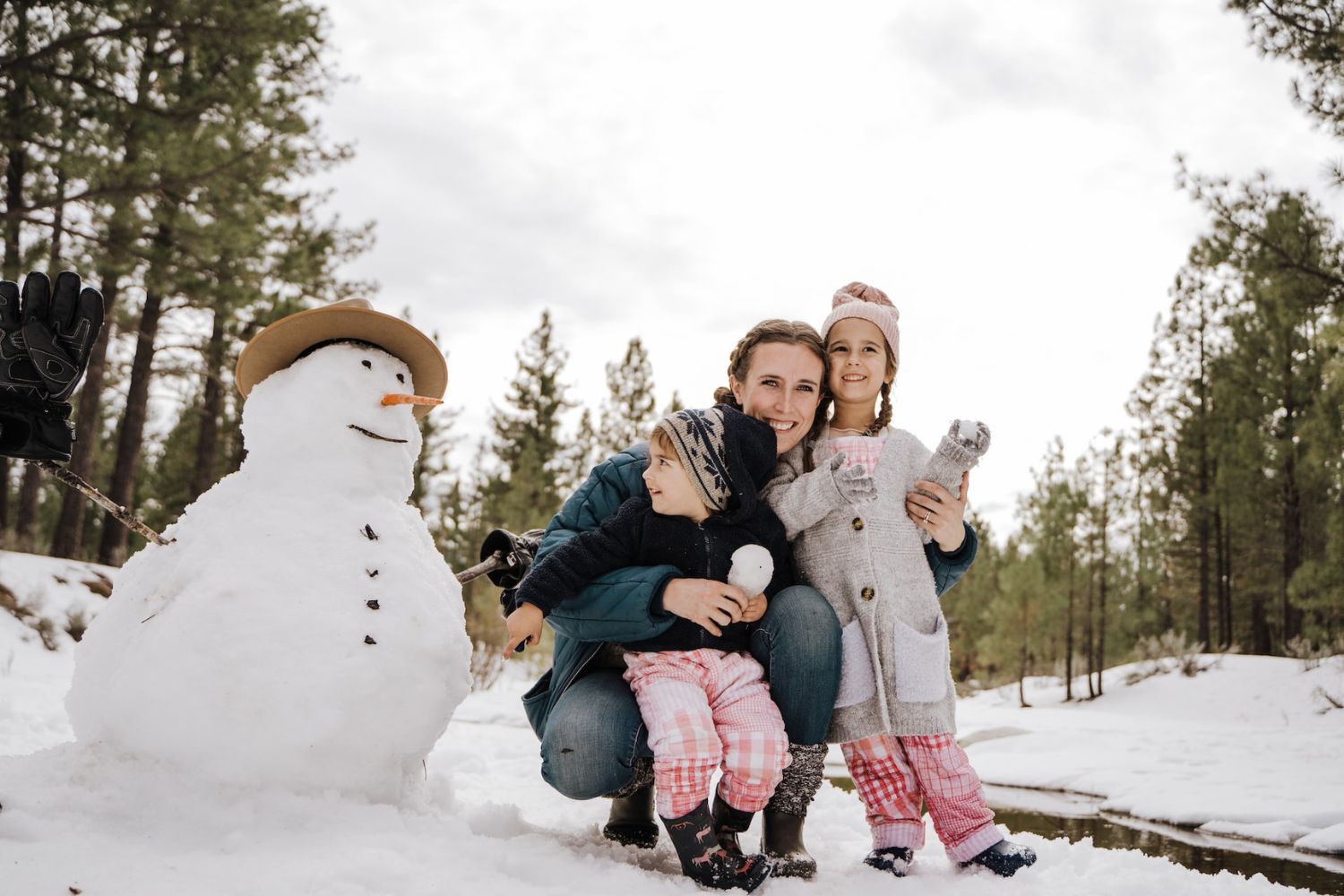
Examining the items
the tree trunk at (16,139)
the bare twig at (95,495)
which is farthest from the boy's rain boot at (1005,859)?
the tree trunk at (16,139)

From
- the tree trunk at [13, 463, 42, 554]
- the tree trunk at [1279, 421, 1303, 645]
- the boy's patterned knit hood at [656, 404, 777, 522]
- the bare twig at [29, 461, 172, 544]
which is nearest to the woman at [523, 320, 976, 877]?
the boy's patterned knit hood at [656, 404, 777, 522]

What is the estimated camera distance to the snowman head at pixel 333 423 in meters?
2.46

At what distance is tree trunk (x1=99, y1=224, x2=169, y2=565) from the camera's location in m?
12.2

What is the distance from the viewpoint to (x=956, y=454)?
2.64m

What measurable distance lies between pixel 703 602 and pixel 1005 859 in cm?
106

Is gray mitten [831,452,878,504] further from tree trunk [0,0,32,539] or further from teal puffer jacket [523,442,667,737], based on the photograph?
tree trunk [0,0,32,539]

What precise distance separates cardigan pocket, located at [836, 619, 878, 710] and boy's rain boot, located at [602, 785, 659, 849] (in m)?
0.67

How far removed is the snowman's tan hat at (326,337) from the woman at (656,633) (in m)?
0.67

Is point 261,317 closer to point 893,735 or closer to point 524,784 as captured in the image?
point 524,784

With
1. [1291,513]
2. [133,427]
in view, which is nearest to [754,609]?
[133,427]

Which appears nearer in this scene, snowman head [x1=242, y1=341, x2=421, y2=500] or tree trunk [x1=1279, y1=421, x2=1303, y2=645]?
snowman head [x1=242, y1=341, x2=421, y2=500]

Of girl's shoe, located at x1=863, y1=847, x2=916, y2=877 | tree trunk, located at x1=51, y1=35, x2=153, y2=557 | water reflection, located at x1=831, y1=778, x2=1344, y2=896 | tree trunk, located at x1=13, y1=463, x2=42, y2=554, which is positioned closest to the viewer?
girl's shoe, located at x1=863, y1=847, x2=916, y2=877

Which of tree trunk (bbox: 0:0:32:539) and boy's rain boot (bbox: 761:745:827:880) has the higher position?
tree trunk (bbox: 0:0:32:539)

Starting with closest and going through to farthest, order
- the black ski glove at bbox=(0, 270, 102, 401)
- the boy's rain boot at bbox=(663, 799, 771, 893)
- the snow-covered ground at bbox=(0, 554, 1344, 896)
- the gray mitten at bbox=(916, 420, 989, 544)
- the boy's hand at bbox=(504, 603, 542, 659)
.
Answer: the snow-covered ground at bbox=(0, 554, 1344, 896) < the black ski glove at bbox=(0, 270, 102, 401) < the boy's rain boot at bbox=(663, 799, 771, 893) < the boy's hand at bbox=(504, 603, 542, 659) < the gray mitten at bbox=(916, 420, 989, 544)
